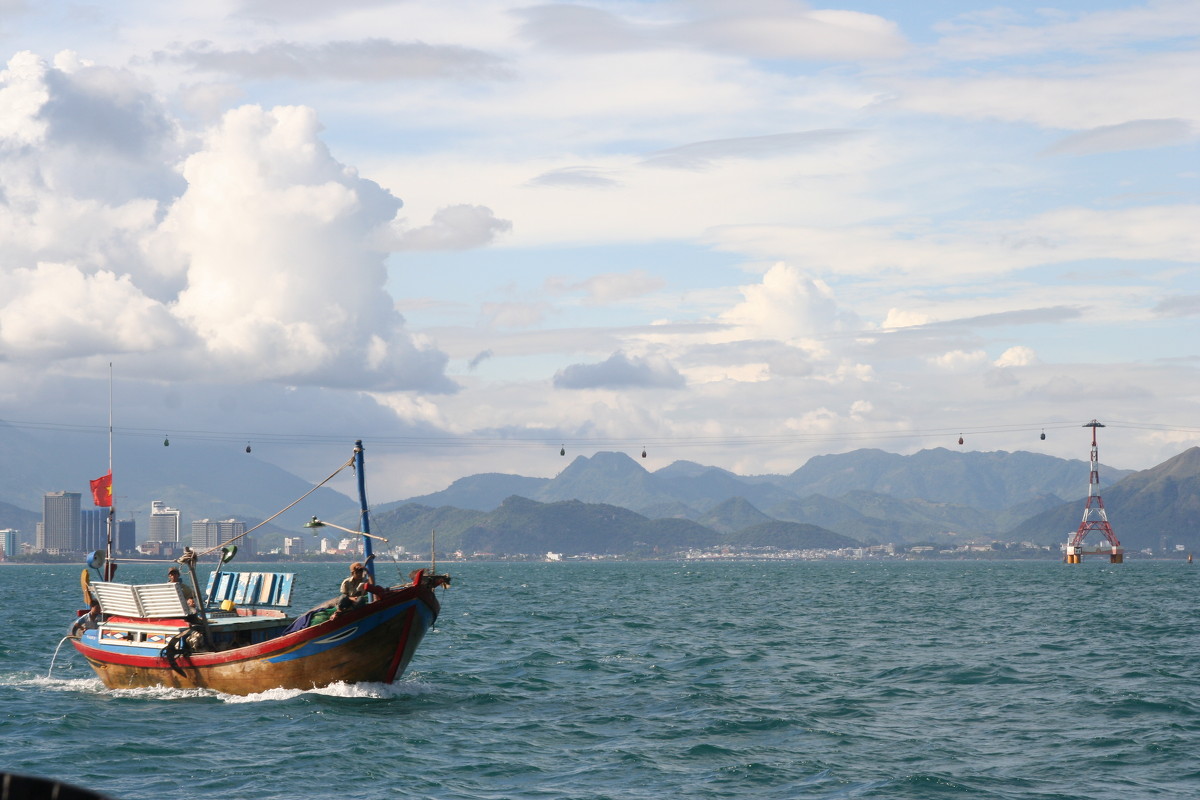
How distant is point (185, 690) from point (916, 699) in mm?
25738

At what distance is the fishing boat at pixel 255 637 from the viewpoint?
40.1 m

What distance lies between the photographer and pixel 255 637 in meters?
42.7

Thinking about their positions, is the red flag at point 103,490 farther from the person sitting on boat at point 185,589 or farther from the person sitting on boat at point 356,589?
the person sitting on boat at point 356,589

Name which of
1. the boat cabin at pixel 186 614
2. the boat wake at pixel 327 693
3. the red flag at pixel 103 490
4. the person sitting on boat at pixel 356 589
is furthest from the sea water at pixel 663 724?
the red flag at pixel 103 490

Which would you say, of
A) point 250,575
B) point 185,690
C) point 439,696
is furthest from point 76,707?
point 439,696

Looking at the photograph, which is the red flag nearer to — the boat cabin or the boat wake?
the boat cabin

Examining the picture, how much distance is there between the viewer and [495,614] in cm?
9469

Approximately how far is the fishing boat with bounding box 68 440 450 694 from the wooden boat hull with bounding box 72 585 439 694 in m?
0.03

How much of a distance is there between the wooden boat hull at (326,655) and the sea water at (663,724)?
1.92 ft

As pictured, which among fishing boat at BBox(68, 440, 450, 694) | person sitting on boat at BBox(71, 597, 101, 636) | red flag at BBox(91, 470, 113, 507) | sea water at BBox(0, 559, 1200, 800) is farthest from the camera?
person sitting on boat at BBox(71, 597, 101, 636)

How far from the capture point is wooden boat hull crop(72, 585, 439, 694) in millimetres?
39969

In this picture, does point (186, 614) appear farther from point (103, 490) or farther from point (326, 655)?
point (103, 490)

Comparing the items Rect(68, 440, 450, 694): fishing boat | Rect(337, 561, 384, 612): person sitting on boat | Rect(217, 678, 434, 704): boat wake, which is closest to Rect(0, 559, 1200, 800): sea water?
Rect(217, 678, 434, 704): boat wake

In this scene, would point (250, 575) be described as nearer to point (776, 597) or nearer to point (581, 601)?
point (581, 601)
